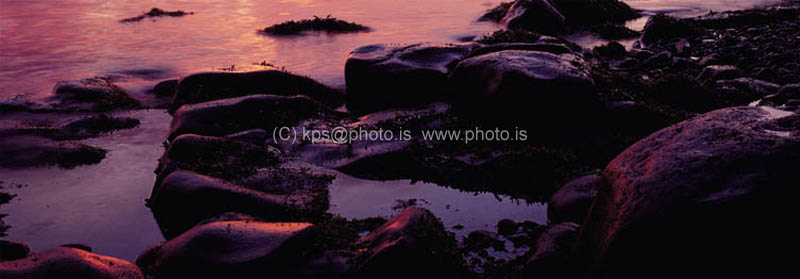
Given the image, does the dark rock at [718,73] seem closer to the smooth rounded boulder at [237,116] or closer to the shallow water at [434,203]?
the shallow water at [434,203]

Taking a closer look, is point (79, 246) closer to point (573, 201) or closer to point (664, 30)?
point (573, 201)

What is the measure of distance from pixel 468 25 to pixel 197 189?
11917mm

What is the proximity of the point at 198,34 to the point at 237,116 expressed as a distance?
814 centimetres

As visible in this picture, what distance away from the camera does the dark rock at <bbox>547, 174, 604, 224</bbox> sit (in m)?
5.44

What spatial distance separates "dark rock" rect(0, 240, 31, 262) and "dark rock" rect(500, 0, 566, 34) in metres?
13.0

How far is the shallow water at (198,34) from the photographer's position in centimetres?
1211

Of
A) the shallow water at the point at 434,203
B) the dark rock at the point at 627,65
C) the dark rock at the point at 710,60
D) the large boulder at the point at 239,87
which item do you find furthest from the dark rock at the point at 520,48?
the dark rock at the point at 710,60

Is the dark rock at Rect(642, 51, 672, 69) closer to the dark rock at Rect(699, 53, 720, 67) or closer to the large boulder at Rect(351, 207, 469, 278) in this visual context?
the dark rock at Rect(699, 53, 720, 67)

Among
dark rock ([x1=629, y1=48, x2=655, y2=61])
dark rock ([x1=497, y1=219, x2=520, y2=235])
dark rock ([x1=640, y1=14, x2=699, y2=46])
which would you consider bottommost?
dark rock ([x1=497, y1=219, x2=520, y2=235])

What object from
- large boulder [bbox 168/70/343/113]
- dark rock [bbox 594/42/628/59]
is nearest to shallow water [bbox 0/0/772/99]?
large boulder [bbox 168/70/343/113]

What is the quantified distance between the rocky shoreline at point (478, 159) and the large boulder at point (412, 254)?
0.01 metres

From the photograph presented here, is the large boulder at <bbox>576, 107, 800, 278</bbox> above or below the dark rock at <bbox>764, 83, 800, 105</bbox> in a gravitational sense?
above

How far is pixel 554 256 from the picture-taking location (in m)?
4.64

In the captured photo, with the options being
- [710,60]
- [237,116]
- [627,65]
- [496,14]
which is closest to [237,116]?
[237,116]
